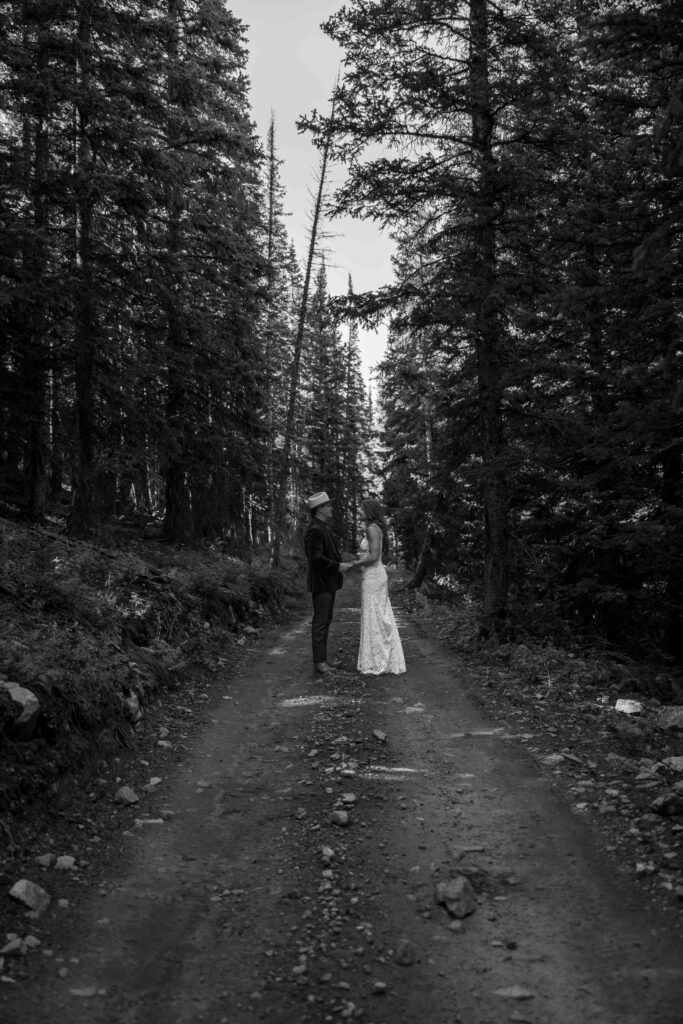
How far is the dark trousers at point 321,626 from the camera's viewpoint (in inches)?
402

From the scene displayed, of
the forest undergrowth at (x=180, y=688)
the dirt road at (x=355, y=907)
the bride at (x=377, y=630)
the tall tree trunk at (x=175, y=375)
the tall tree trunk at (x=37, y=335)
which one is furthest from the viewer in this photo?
the tall tree trunk at (x=175, y=375)

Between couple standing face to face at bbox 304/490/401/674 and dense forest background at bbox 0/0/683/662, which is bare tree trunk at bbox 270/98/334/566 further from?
couple standing face to face at bbox 304/490/401/674

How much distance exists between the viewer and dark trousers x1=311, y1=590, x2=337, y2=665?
10.2 m

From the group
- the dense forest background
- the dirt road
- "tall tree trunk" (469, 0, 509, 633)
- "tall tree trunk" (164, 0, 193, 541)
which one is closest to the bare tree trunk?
"tall tree trunk" (164, 0, 193, 541)

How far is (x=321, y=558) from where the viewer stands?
1038cm

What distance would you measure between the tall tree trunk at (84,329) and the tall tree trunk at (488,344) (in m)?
7.14

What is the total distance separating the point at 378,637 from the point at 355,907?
6.12 metres

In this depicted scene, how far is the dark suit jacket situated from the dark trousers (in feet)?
0.59

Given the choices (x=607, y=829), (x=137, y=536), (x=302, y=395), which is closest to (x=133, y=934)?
(x=607, y=829)

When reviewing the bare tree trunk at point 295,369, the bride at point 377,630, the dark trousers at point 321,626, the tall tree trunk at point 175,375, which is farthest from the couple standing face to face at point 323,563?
the bare tree trunk at point 295,369

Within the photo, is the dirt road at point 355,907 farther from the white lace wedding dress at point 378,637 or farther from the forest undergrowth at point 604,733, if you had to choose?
the white lace wedding dress at point 378,637

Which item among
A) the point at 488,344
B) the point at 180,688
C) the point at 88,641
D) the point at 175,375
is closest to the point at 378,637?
the point at 180,688

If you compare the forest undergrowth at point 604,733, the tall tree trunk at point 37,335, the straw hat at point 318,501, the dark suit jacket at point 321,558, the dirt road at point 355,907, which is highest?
the tall tree trunk at point 37,335

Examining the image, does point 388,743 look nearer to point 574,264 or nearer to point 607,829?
point 607,829
